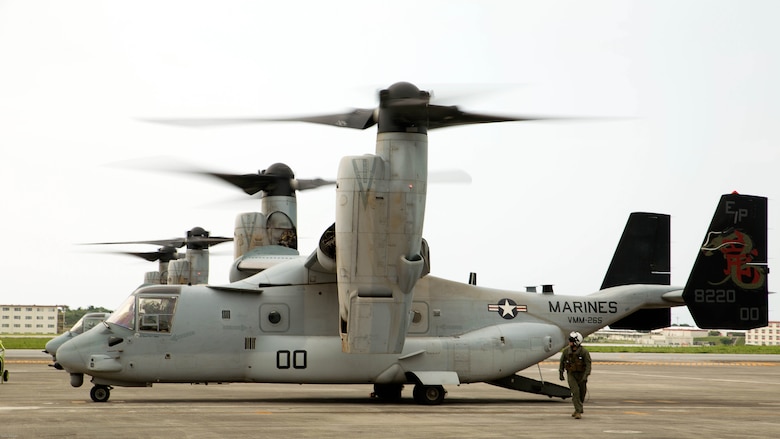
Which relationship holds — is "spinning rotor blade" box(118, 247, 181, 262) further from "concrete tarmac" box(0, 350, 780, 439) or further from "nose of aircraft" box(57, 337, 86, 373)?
"nose of aircraft" box(57, 337, 86, 373)

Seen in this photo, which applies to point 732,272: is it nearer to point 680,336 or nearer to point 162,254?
point 162,254

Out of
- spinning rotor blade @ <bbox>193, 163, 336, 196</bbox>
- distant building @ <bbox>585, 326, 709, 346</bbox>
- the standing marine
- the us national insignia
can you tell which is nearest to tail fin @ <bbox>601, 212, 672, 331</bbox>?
the us national insignia

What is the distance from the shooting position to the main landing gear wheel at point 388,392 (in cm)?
2330

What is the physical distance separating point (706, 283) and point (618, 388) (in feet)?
19.0

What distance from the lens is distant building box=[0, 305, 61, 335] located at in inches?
7456

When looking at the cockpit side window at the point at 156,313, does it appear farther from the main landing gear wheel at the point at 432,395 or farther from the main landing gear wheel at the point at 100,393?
the main landing gear wheel at the point at 432,395

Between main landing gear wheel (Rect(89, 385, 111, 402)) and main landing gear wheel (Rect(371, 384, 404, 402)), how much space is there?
634cm

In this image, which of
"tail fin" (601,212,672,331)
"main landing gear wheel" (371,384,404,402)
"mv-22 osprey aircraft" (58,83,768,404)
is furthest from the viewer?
"tail fin" (601,212,672,331)

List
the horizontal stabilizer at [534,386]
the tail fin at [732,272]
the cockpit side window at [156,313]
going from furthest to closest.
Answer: the tail fin at [732,272], the horizontal stabilizer at [534,386], the cockpit side window at [156,313]

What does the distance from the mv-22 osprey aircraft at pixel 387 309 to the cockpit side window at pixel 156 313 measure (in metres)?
0.02

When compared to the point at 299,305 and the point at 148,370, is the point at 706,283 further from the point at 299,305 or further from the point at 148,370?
the point at 148,370

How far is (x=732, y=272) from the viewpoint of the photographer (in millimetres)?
24656

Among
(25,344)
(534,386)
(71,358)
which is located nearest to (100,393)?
(71,358)

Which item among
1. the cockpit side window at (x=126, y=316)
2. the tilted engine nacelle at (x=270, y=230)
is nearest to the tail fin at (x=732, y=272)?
the tilted engine nacelle at (x=270, y=230)
